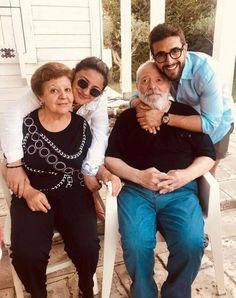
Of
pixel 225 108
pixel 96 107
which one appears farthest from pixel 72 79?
pixel 225 108

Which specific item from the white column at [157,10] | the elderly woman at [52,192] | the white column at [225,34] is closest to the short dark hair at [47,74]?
the elderly woman at [52,192]

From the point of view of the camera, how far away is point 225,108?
6.73 feet

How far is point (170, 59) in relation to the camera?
1.72 m

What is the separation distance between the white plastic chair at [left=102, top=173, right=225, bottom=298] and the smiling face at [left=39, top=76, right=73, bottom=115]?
513 mm

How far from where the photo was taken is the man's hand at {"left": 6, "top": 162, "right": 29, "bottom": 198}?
1.65 m

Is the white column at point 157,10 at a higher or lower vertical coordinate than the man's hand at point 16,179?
higher

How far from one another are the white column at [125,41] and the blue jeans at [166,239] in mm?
2592

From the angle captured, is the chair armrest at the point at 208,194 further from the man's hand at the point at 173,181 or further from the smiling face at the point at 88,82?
the smiling face at the point at 88,82

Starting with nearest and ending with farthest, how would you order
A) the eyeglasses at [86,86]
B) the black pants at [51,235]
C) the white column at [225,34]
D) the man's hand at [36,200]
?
the black pants at [51,235] → the man's hand at [36,200] → the eyeglasses at [86,86] → the white column at [225,34]

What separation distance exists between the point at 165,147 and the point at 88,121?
1.65ft

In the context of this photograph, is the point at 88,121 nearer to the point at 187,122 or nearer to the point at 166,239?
the point at 187,122

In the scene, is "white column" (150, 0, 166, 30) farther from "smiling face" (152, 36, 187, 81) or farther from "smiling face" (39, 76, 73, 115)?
"smiling face" (39, 76, 73, 115)

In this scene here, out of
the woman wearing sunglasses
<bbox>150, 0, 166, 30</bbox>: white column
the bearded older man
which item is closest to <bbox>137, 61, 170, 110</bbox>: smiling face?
the bearded older man

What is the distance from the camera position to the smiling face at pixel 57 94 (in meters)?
A: 1.62
